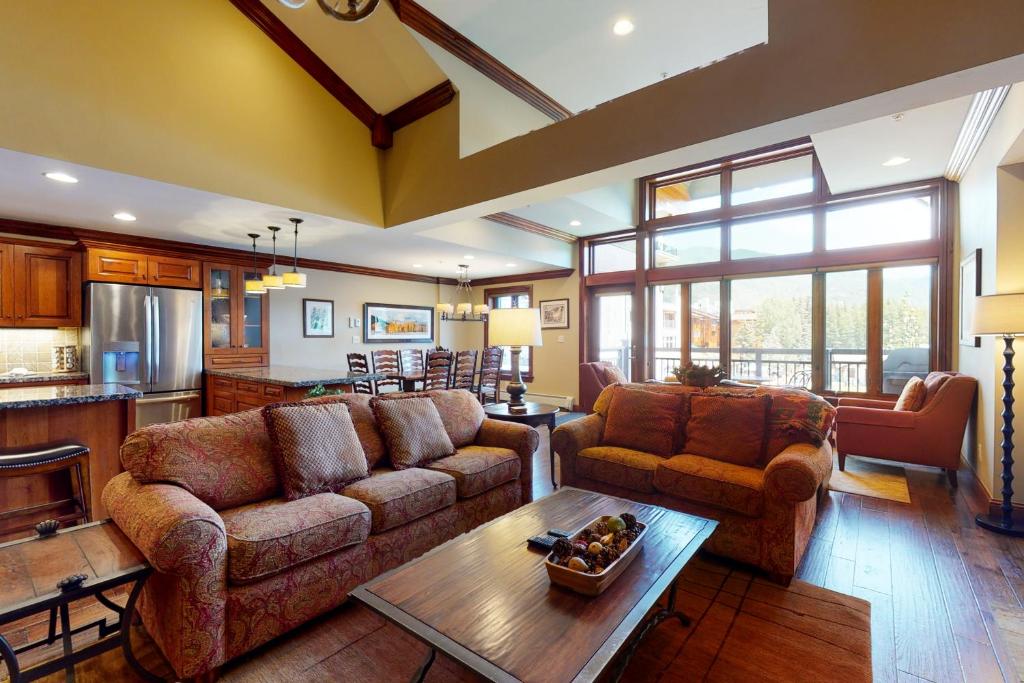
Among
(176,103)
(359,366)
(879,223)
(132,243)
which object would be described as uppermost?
(176,103)

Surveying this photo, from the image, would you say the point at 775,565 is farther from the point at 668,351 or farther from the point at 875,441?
the point at 668,351

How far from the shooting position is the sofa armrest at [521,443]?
312cm

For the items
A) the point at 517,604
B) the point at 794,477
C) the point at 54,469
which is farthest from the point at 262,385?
the point at 794,477

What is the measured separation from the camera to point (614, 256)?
724 cm

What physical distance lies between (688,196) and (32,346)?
7944 mm

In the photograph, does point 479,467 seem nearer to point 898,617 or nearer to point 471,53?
point 898,617

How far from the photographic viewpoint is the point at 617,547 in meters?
1.59

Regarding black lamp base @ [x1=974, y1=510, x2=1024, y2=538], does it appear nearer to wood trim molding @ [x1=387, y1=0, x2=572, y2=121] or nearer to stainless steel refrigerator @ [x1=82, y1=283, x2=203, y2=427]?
wood trim molding @ [x1=387, y1=0, x2=572, y2=121]

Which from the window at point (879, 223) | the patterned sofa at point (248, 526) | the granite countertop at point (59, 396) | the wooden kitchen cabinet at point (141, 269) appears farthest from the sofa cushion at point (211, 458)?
the window at point (879, 223)

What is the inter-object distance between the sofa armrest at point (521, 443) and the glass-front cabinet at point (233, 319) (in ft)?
12.9

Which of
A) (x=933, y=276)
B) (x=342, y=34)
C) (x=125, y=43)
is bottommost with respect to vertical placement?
(x=933, y=276)

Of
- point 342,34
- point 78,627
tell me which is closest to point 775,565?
point 78,627

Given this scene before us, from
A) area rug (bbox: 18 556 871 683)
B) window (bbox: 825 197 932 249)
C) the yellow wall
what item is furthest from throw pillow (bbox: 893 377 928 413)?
the yellow wall

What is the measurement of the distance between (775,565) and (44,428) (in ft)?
13.7
